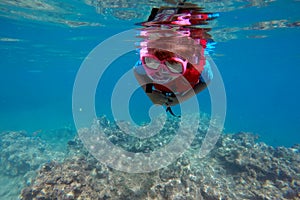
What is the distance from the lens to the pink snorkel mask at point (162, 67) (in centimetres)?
363

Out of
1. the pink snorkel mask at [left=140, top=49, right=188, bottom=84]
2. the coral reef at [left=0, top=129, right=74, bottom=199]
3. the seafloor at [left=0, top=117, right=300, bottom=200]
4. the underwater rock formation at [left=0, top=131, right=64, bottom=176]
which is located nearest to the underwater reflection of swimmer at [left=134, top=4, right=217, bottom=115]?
the pink snorkel mask at [left=140, top=49, right=188, bottom=84]

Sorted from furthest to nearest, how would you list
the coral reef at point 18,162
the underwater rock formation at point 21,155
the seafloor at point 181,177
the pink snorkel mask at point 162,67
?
1. the underwater rock formation at point 21,155
2. the coral reef at point 18,162
3. the seafloor at point 181,177
4. the pink snorkel mask at point 162,67

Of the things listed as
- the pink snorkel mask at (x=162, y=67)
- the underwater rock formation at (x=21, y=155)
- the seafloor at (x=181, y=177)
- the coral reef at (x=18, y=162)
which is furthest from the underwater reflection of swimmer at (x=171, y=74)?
the underwater rock formation at (x=21, y=155)

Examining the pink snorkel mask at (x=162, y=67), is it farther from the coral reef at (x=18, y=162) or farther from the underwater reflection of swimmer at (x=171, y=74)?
the coral reef at (x=18, y=162)

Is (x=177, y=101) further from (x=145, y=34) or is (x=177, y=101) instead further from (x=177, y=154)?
(x=145, y=34)

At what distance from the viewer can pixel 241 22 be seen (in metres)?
18.4

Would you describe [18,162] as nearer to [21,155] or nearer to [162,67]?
[21,155]

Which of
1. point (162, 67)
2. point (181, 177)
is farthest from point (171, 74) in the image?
point (181, 177)

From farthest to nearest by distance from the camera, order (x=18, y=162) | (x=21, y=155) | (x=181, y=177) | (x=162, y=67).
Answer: (x=21, y=155), (x=18, y=162), (x=181, y=177), (x=162, y=67)

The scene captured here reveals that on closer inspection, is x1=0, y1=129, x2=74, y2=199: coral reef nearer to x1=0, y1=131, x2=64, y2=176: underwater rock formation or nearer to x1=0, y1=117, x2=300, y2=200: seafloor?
x1=0, y1=131, x2=64, y2=176: underwater rock formation

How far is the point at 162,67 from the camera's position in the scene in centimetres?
370

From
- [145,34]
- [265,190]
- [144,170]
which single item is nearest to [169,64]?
[144,170]

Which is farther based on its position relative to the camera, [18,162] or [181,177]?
[18,162]

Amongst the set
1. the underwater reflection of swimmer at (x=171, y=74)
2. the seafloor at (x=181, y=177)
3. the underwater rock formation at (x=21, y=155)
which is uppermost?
the underwater reflection of swimmer at (x=171, y=74)
